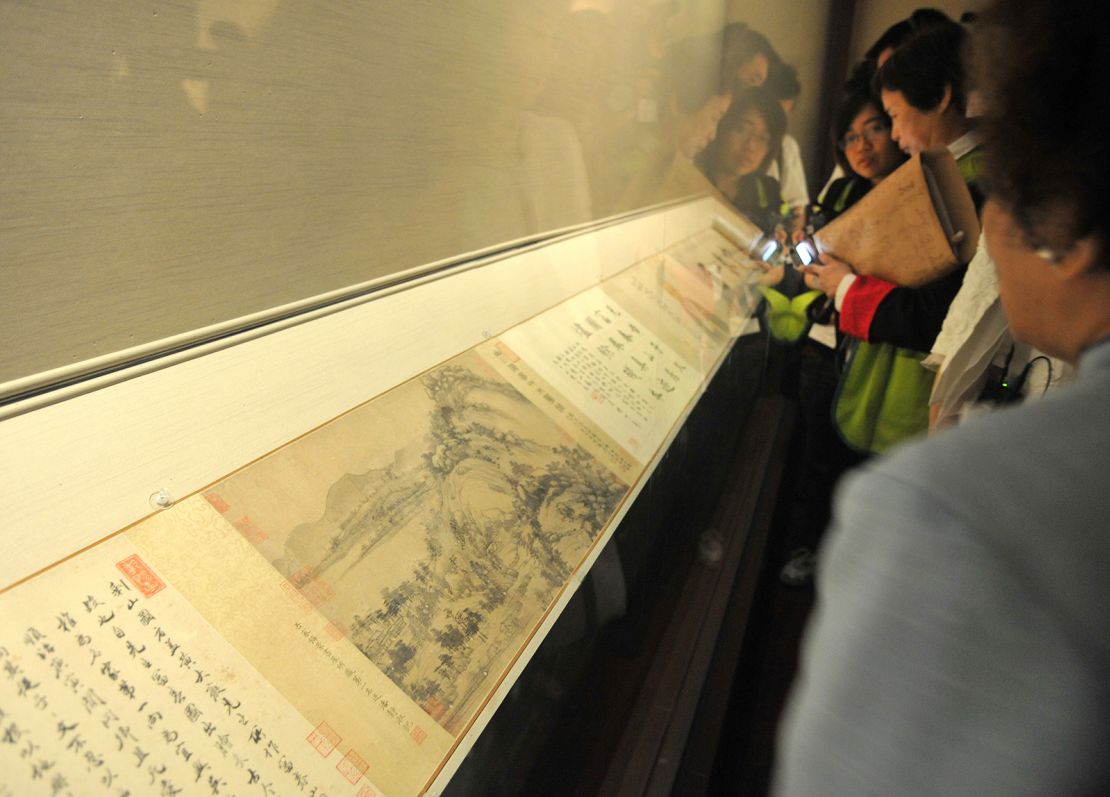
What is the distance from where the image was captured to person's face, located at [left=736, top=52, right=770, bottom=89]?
3188 millimetres

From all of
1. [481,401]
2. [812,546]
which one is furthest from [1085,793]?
[812,546]

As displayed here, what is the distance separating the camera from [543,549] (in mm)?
1185

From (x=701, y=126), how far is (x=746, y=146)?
2.10ft

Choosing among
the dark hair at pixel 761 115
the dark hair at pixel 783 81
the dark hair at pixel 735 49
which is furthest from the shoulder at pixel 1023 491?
the dark hair at pixel 783 81

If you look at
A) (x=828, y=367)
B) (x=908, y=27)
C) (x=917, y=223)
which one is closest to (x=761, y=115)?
(x=908, y=27)

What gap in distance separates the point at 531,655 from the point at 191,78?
93 cm

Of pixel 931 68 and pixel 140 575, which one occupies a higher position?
pixel 140 575

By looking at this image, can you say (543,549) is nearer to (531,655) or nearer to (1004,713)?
(531,655)

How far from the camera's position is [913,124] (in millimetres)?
1940

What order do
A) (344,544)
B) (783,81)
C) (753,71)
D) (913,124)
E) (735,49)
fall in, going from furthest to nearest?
(783,81)
(753,71)
(735,49)
(913,124)
(344,544)

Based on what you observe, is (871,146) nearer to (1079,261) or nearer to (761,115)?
(761,115)

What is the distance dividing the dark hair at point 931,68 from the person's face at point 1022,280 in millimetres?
1460

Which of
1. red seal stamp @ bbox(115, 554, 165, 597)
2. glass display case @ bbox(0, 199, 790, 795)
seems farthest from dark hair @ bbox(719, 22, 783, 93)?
red seal stamp @ bbox(115, 554, 165, 597)

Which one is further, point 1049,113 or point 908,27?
point 908,27
